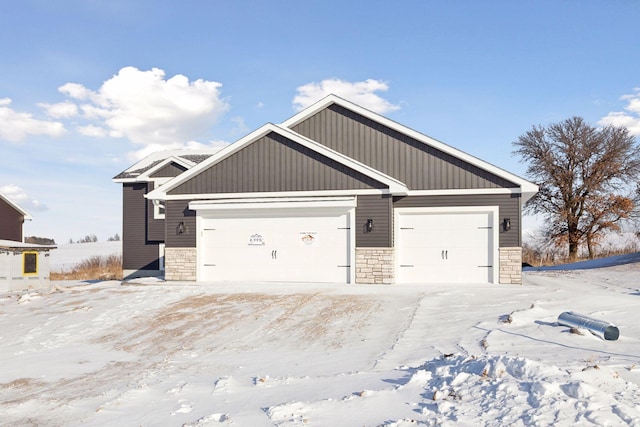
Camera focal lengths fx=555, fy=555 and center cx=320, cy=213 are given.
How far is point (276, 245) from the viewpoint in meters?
17.0

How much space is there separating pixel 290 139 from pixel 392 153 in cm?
332

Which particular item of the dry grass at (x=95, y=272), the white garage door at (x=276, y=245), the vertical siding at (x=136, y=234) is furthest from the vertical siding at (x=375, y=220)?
the dry grass at (x=95, y=272)

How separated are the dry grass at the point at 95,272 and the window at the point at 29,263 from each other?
589 centimetres

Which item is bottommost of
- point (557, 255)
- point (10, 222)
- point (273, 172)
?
point (557, 255)

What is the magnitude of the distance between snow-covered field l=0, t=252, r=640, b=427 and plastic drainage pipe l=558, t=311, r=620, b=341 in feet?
0.45

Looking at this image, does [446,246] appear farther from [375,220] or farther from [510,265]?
[375,220]

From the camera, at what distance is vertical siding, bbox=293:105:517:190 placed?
1661 centimetres

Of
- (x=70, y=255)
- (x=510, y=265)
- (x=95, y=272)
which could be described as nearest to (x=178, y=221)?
(x=510, y=265)

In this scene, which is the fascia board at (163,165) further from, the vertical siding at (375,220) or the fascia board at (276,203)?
the vertical siding at (375,220)

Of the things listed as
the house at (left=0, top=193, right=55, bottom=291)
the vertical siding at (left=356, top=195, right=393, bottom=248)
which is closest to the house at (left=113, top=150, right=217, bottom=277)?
the house at (left=0, top=193, right=55, bottom=291)

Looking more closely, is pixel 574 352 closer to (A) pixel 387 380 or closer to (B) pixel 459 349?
(B) pixel 459 349

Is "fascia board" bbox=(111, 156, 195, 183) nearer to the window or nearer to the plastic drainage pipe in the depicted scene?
the window

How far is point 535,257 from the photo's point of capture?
125 feet

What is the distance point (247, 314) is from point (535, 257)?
30.6 metres
